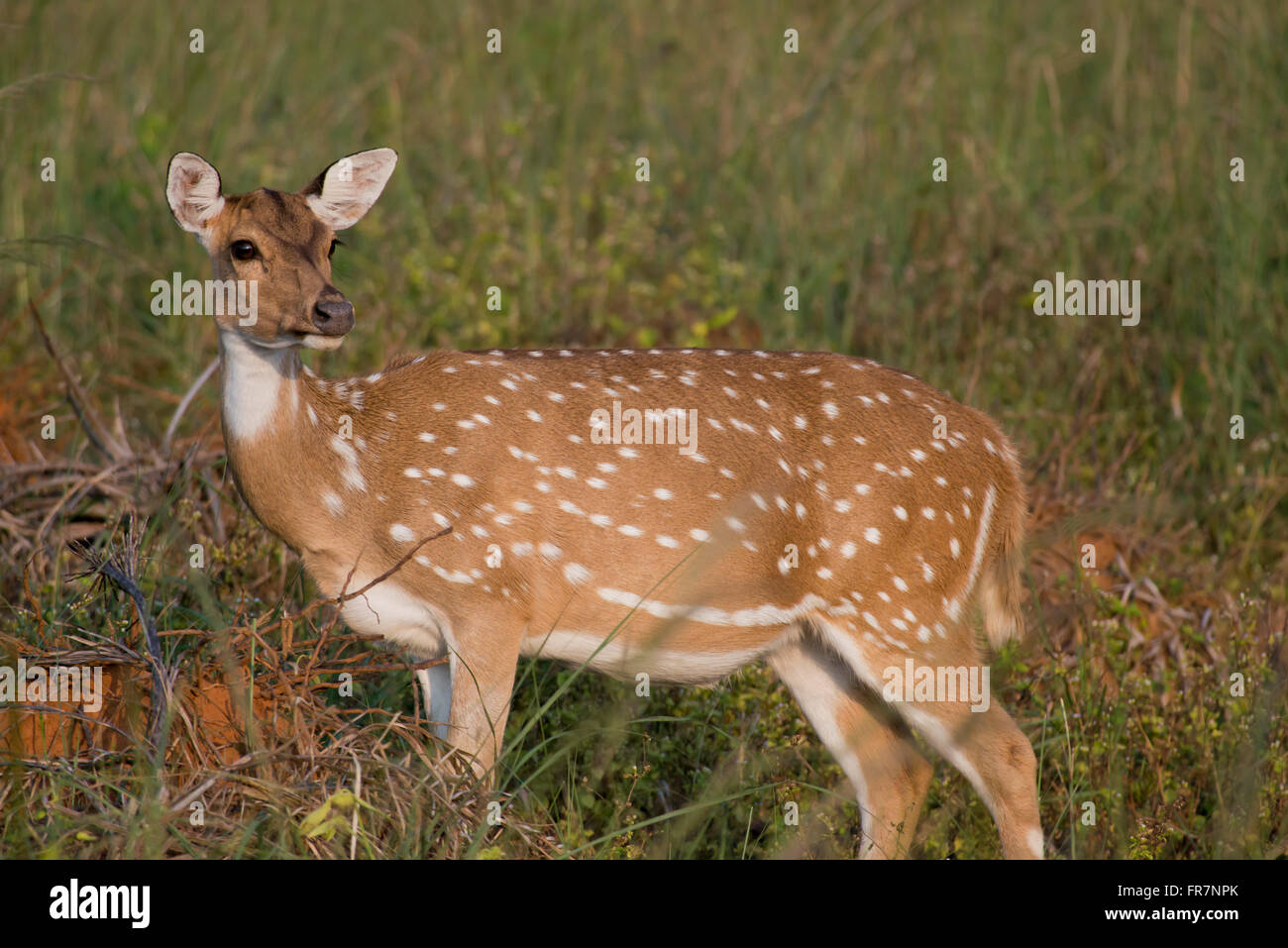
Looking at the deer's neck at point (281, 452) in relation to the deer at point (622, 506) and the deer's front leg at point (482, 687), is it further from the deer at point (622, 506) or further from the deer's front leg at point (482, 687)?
the deer's front leg at point (482, 687)

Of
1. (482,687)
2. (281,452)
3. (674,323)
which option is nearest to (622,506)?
(482,687)

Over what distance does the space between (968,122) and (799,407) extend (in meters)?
4.71

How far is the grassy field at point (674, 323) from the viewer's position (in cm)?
451

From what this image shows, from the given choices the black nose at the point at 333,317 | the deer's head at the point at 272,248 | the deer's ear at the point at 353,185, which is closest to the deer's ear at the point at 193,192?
the deer's head at the point at 272,248

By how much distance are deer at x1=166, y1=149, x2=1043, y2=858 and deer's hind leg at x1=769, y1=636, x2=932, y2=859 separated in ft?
0.04

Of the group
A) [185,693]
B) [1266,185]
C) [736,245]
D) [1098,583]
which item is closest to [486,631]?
[185,693]

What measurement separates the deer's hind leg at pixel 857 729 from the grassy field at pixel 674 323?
0.63 feet

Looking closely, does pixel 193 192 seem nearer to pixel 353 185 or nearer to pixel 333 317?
pixel 353 185

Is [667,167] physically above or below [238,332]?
above

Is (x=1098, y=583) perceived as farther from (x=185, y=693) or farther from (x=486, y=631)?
(x=185, y=693)

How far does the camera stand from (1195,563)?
695cm

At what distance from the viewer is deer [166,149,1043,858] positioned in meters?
4.86

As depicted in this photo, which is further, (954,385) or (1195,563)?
(954,385)

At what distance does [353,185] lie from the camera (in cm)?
526
